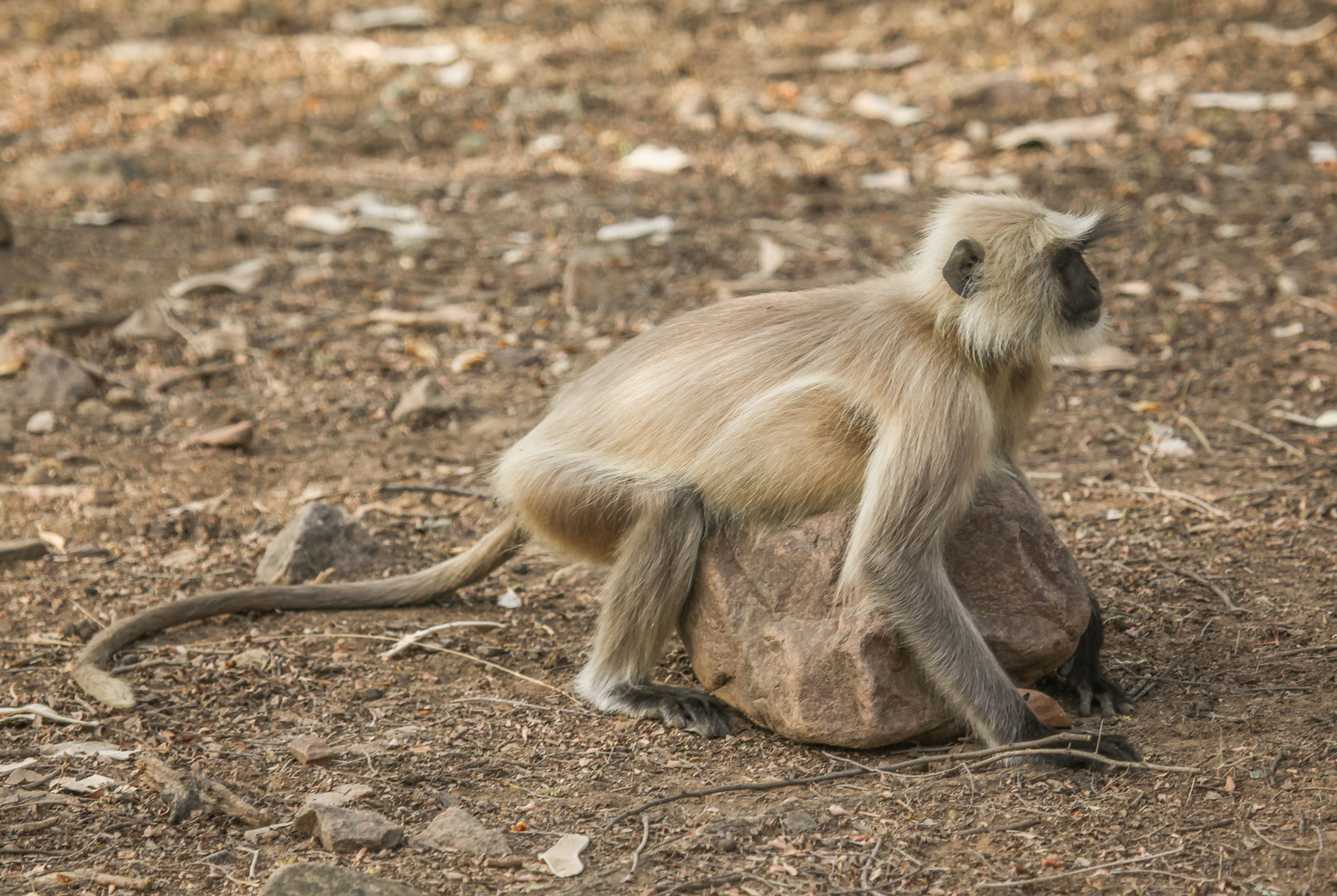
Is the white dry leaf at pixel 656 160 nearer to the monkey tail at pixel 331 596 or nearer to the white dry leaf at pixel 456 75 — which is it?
the white dry leaf at pixel 456 75

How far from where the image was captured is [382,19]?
10.1 metres

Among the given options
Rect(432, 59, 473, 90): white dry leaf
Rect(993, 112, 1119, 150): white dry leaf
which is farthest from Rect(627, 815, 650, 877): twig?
Rect(432, 59, 473, 90): white dry leaf

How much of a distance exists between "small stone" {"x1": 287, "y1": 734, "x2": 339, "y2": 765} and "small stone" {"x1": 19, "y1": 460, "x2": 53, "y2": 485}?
208 centimetres

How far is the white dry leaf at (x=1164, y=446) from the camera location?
468 cm

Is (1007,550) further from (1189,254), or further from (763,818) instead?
(1189,254)

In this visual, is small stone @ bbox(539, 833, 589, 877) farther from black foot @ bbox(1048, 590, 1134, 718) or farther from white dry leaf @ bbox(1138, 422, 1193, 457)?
white dry leaf @ bbox(1138, 422, 1193, 457)

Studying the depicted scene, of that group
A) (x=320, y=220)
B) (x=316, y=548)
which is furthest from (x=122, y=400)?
(x=320, y=220)

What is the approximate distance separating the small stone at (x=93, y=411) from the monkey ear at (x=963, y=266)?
3.50m

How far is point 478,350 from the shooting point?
569 cm

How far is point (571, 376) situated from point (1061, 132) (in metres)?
3.69

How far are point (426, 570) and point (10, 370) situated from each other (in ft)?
7.98

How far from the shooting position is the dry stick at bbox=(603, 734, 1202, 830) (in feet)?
9.51

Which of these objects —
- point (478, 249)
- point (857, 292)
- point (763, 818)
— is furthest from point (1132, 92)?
point (763, 818)

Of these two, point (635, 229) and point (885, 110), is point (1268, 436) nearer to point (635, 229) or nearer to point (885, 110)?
point (635, 229)
